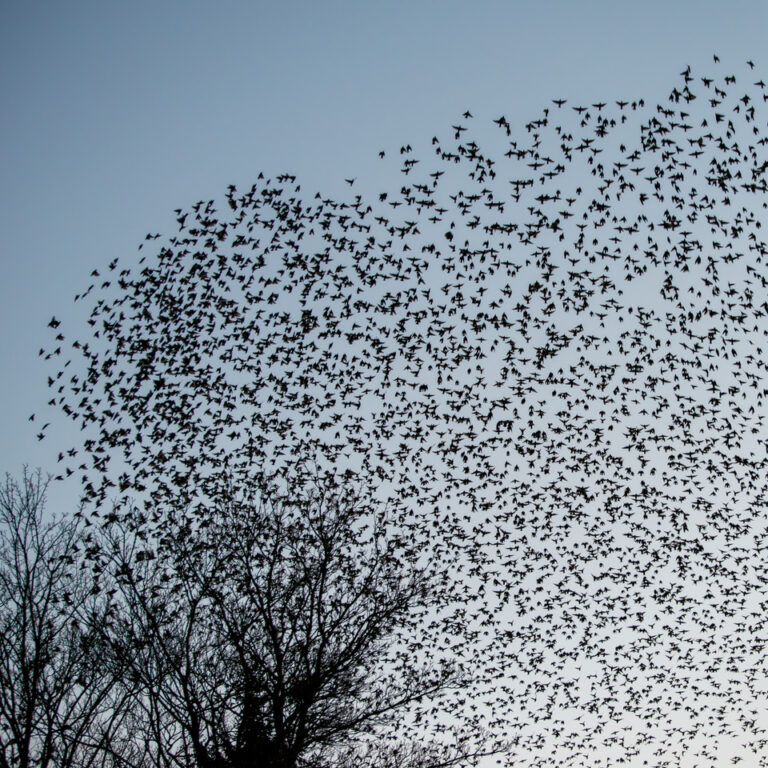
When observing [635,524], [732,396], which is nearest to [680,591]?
[635,524]

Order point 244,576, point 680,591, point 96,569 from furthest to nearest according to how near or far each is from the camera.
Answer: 1. point 680,591
2. point 244,576
3. point 96,569

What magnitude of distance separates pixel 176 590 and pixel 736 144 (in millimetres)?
16696

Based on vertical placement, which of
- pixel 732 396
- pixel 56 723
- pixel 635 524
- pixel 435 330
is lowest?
pixel 56 723

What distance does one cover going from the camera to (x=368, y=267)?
56.5ft

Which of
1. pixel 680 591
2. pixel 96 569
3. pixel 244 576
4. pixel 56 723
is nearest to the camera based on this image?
pixel 56 723

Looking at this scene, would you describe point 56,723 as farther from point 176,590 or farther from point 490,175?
point 490,175

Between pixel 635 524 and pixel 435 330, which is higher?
pixel 435 330

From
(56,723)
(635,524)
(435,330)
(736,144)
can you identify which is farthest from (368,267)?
(56,723)

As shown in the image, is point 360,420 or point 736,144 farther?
point 360,420

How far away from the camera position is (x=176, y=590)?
56.1ft

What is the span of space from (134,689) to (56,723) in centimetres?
167

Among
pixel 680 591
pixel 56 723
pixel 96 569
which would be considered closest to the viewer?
pixel 56 723

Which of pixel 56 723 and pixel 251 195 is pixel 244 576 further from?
pixel 251 195

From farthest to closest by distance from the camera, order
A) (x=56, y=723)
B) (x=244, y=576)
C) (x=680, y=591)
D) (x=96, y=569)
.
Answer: (x=680, y=591)
(x=244, y=576)
(x=96, y=569)
(x=56, y=723)
